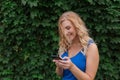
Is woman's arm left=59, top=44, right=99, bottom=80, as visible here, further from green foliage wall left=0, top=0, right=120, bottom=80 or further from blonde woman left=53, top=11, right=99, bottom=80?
green foliage wall left=0, top=0, right=120, bottom=80

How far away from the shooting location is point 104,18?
5.28 meters

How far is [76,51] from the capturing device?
10.1 feet

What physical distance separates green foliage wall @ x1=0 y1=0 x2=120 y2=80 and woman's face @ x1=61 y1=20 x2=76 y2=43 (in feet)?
6.92

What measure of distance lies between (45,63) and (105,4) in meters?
1.44

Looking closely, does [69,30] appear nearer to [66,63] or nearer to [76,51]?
[76,51]

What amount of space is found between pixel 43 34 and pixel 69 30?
234 centimetres

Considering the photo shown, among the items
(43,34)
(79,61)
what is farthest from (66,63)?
(43,34)

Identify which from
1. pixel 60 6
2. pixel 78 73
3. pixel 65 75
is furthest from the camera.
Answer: pixel 60 6

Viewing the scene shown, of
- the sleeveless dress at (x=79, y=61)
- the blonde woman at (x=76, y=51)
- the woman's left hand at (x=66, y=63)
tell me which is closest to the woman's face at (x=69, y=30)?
the blonde woman at (x=76, y=51)

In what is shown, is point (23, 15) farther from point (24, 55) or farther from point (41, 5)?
point (24, 55)

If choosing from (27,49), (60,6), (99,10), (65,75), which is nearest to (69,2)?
(60,6)

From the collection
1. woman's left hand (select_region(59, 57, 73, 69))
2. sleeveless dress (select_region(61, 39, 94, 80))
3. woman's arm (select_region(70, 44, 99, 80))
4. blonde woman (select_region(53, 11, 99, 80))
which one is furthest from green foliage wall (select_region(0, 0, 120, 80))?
woman's left hand (select_region(59, 57, 73, 69))

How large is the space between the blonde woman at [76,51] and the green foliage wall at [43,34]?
2085 mm

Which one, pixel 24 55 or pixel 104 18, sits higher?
pixel 104 18
